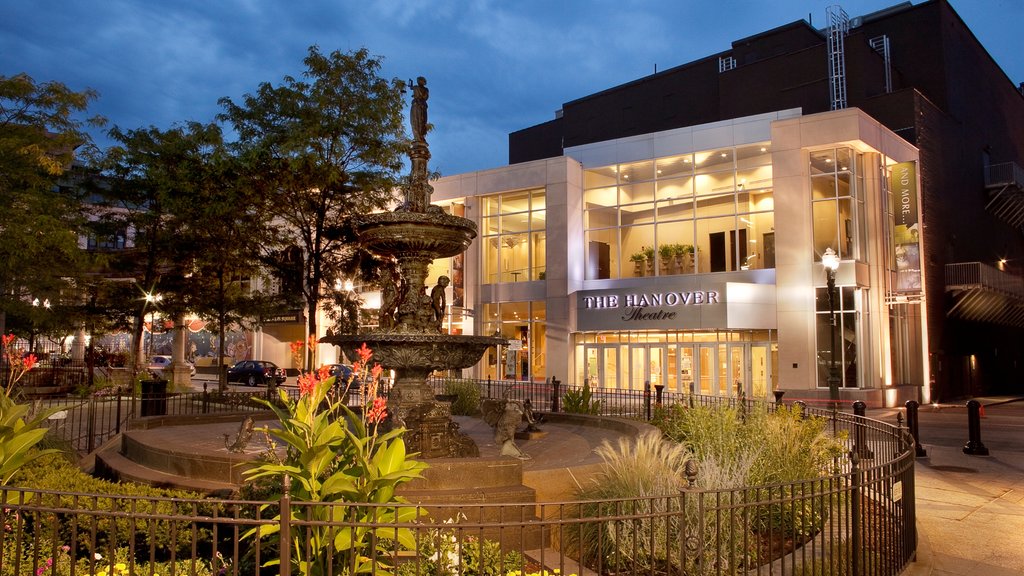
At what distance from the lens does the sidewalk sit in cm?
735

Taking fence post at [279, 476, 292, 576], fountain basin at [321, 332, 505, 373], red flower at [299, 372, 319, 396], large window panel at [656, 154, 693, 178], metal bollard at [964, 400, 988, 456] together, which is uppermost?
large window panel at [656, 154, 693, 178]

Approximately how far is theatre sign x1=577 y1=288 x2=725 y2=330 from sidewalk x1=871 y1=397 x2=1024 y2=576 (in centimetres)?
1611

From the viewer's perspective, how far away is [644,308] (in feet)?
107

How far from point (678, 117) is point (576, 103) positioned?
30.1 feet

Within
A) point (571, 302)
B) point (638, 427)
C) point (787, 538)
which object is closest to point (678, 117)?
point (571, 302)

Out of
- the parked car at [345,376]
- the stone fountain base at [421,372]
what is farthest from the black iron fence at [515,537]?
the stone fountain base at [421,372]

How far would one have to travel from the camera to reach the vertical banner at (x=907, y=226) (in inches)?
1220

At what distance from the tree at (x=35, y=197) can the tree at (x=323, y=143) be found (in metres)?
4.27

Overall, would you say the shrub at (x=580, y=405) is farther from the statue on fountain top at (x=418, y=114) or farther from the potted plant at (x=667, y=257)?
the potted plant at (x=667, y=257)

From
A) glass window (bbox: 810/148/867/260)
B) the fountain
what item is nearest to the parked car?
the fountain

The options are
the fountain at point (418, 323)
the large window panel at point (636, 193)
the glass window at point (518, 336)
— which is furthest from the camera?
the glass window at point (518, 336)

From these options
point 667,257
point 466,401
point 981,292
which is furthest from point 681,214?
point 466,401

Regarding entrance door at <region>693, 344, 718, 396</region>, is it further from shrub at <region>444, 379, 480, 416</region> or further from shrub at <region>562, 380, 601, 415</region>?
shrub at <region>562, 380, 601, 415</region>

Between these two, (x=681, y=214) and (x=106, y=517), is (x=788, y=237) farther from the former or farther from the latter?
(x=106, y=517)
